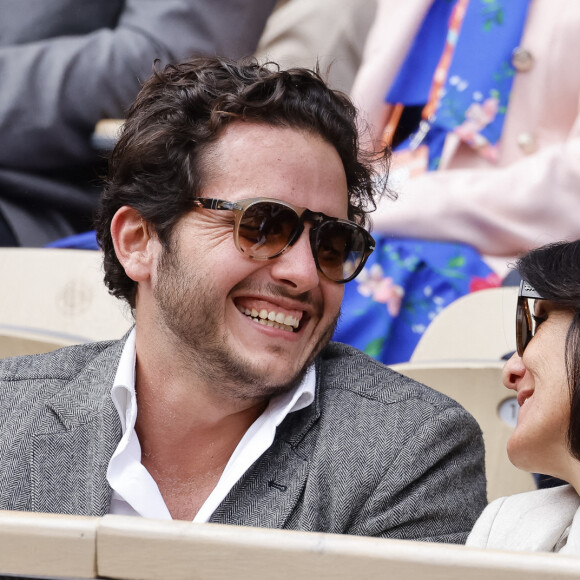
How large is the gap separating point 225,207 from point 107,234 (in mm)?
435

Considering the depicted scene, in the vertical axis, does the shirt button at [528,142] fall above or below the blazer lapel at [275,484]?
above

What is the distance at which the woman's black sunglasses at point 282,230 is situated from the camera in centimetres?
151

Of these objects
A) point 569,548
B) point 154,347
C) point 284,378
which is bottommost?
point 154,347

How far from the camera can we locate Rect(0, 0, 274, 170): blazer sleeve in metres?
3.16

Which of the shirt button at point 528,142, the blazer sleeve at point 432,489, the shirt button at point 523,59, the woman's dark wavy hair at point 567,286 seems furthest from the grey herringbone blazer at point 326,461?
the shirt button at point 523,59

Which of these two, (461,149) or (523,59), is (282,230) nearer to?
(461,149)

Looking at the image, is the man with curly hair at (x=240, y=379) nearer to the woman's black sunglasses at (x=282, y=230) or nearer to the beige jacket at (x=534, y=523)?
the woman's black sunglasses at (x=282, y=230)

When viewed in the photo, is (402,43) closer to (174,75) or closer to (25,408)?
(174,75)

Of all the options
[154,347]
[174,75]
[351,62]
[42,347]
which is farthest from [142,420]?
[351,62]

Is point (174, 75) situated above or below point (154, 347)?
above

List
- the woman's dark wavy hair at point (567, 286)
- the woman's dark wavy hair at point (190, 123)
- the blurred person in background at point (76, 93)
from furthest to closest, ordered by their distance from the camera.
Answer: the blurred person in background at point (76, 93), the woman's dark wavy hair at point (190, 123), the woman's dark wavy hair at point (567, 286)

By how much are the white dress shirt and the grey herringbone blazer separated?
0.02 metres

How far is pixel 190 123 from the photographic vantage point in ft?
5.53

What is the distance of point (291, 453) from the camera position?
151 centimetres
